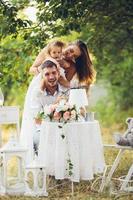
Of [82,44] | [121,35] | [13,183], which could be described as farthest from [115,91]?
[13,183]

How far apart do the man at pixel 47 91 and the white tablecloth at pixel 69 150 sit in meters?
0.74

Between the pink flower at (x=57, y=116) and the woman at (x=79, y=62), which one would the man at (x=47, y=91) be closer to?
the woman at (x=79, y=62)

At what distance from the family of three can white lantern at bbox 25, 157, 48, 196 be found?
2.31 feet

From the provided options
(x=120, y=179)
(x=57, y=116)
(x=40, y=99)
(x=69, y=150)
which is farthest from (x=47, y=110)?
(x=120, y=179)

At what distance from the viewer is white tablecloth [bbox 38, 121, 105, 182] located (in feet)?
22.1

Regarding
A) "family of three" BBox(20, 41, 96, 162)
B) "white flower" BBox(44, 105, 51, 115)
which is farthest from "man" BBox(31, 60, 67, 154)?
"white flower" BBox(44, 105, 51, 115)

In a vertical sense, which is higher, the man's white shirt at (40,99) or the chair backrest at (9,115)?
the man's white shirt at (40,99)

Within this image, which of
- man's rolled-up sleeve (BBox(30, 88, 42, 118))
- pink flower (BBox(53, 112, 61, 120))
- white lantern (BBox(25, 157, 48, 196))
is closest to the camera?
white lantern (BBox(25, 157, 48, 196))

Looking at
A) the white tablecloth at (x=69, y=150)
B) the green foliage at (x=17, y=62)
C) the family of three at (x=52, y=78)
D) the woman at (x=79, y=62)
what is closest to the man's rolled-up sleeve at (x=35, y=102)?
the family of three at (x=52, y=78)

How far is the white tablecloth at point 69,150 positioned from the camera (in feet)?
22.1

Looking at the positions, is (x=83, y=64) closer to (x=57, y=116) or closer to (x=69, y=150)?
(x=57, y=116)

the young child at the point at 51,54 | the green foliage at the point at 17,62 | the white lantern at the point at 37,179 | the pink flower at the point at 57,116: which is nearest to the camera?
the white lantern at the point at 37,179

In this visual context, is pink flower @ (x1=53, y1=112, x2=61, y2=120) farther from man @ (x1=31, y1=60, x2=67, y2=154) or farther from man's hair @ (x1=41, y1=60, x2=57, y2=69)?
man's hair @ (x1=41, y1=60, x2=57, y2=69)

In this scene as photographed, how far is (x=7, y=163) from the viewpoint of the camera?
6.85 m
